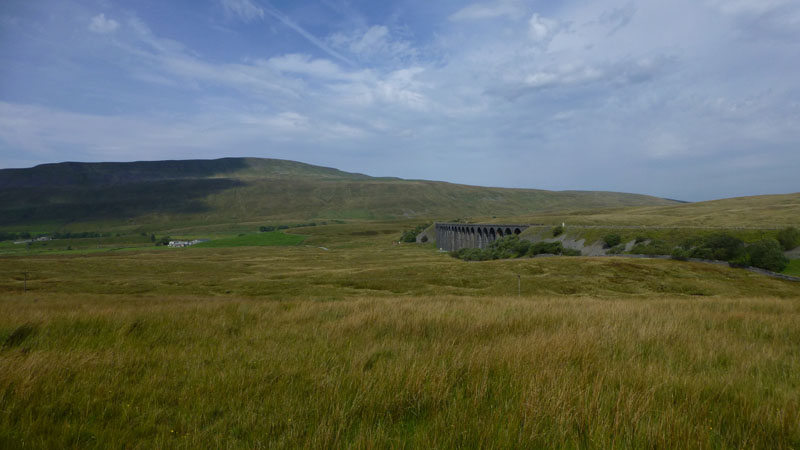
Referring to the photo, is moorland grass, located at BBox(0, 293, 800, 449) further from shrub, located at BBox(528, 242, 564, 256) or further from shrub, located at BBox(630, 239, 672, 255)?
shrub, located at BBox(528, 242, 564, 256)

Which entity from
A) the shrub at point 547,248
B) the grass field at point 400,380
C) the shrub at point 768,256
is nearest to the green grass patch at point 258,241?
the shrub at point 547,248

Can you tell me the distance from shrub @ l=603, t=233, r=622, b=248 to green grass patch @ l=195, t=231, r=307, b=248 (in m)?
95.7

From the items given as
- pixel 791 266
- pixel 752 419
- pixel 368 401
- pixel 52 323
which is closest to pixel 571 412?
pixel 752 419

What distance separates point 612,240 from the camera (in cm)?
6078

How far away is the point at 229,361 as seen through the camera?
5.18 metres

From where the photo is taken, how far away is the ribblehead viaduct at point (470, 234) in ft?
294

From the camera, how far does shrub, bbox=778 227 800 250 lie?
44.7 m

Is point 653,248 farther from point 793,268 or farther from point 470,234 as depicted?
point 470,234

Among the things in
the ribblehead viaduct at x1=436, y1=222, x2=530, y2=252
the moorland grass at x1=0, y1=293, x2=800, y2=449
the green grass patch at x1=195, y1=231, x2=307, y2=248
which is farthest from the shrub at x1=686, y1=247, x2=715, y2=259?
the green grass patch at x1=195, y1=231, x2=307, y2=248

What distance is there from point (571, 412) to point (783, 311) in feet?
32.8

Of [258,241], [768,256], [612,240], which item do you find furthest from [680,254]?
[258,241]

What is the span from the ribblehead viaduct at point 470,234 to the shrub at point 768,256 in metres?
42.7

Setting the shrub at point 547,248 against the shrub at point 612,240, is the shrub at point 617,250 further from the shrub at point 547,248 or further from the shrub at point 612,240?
the shrub at point 547,248

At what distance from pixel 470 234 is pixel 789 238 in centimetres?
6047
